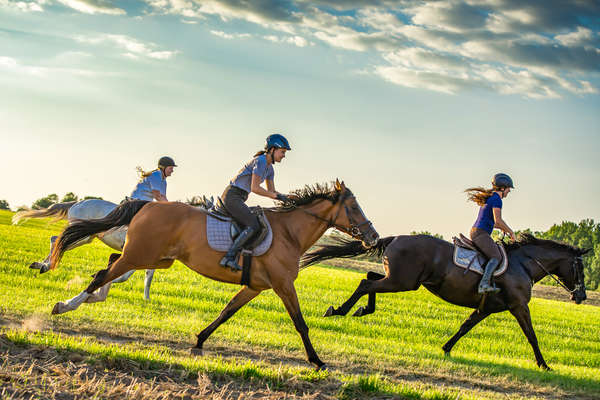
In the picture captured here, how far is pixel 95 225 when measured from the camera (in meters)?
8.53

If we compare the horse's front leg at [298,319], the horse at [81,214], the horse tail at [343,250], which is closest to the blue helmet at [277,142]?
the horse's front leg at [298,319]

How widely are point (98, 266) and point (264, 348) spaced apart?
40.0 feet

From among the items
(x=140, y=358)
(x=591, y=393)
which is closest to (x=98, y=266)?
(x=140, y=358)

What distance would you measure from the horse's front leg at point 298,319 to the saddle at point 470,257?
3488 millimetres

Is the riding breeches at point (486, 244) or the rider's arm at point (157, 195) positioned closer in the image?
the riding breeches at point (486, 244)

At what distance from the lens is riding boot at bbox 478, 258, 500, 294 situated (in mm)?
9297

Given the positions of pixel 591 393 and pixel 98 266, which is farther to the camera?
pixel 98 266

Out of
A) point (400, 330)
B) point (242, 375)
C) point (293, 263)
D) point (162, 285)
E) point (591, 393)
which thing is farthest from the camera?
point (162, 285)

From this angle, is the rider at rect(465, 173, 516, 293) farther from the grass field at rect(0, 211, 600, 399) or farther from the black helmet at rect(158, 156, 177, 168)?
the black helmet at rect(158, 156, 177, 168)

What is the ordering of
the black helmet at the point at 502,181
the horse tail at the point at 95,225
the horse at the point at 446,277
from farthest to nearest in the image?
the black helmet at the point at 502,181 < the horse at the point at 446,277 < the horse tail at the point at 95,225

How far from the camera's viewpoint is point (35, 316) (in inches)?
361

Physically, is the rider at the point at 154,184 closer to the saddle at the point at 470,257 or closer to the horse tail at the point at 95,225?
the horse tail at the point at 95,225

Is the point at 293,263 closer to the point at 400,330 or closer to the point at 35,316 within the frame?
the point at 35,316

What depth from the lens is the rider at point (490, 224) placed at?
9359 mm
